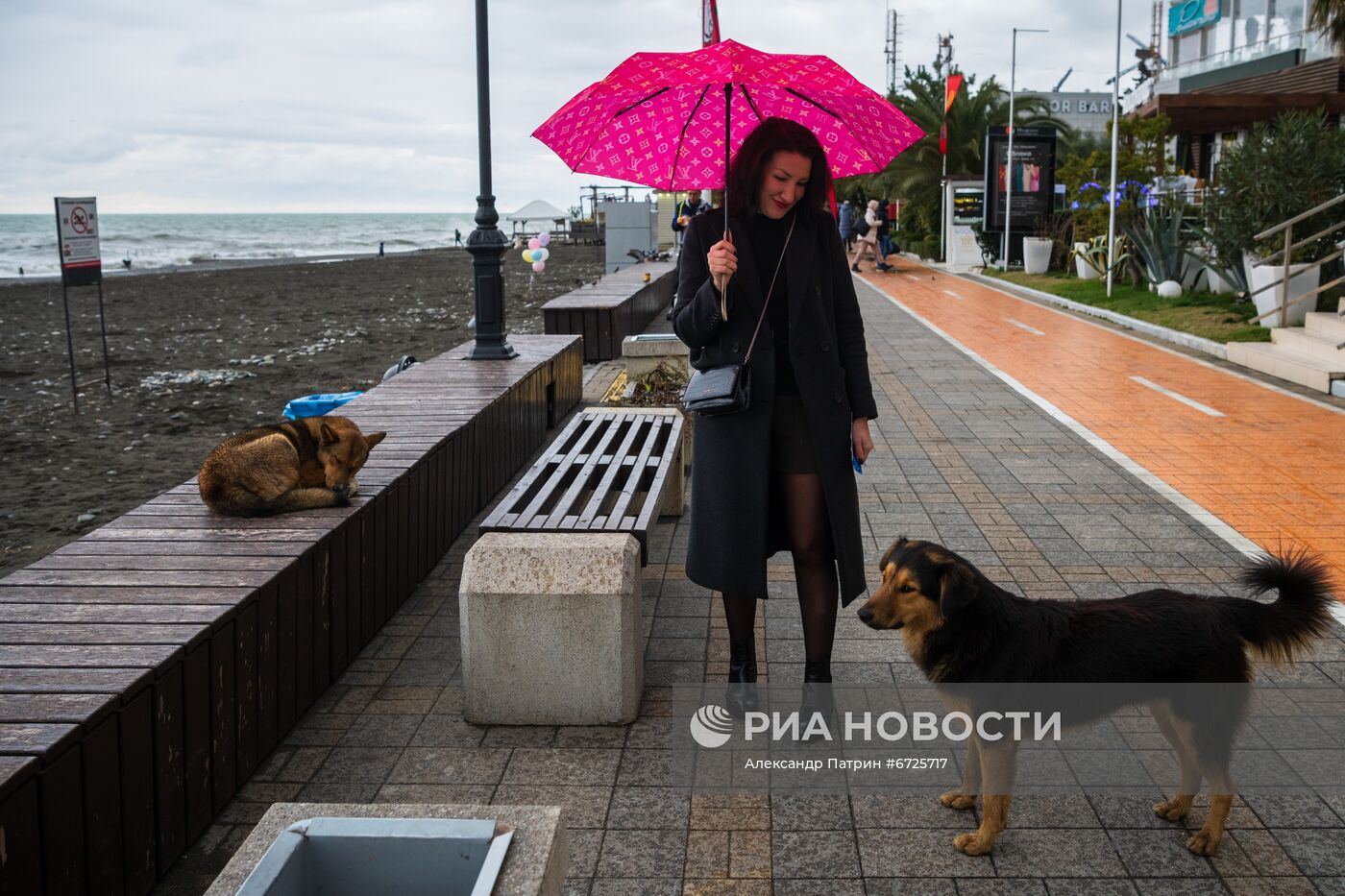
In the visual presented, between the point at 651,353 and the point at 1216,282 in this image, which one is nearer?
the point at 651,353

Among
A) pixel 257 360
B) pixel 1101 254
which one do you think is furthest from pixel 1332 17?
pixel 257 360

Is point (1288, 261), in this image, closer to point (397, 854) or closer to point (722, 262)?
point (722, 262)

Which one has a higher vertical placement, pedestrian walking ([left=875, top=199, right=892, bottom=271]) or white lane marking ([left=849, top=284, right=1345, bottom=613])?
pedestrian walking ([left=875, top=199, right=892, bottom=271])

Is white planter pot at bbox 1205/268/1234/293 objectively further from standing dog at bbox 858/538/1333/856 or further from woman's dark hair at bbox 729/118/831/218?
standing dog at bbox 858/538/1333/856

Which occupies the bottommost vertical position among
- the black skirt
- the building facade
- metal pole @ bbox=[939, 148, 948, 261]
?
the black skirt

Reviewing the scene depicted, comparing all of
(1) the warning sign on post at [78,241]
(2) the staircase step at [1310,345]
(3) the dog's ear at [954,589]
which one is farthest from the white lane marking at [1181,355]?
(1) the warning sign on post at [78,241]

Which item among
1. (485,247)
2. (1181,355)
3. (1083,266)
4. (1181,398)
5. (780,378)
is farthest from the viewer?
(1083,266)

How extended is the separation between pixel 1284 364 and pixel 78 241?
14.1m

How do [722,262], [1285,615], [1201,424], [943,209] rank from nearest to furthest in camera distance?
[1285,615], [722,262], [1201,424], [943,209]

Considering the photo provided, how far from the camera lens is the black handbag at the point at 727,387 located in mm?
3980

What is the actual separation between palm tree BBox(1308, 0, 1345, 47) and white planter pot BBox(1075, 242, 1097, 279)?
910cm

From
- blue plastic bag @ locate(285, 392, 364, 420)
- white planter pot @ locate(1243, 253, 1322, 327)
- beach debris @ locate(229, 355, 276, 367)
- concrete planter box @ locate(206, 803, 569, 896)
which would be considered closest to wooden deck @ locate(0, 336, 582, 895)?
concrete planter box @ locate(206, 803, 569, 896)

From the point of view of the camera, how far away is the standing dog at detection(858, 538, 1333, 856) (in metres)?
3.35

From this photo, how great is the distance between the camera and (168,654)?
344 centimetres
